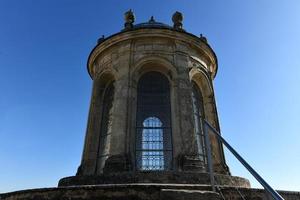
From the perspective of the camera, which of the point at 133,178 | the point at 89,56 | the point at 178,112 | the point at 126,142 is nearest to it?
the point at 133,178

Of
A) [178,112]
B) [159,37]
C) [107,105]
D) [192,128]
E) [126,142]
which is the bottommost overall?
[126,142]

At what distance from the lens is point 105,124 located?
9.64 meters

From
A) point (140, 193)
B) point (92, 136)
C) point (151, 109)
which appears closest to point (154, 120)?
point (151, 109)

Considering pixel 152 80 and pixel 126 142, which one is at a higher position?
pixel 152 80

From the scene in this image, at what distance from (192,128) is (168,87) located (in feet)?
7.49

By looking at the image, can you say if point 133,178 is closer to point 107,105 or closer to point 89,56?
point 107,105

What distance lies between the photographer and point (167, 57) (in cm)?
924

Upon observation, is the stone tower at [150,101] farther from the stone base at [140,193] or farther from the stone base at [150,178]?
the stone base at [140,193]

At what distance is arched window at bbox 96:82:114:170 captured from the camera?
8.91 meters

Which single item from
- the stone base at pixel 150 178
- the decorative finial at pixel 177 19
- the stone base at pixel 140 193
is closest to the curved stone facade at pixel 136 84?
the stone base at pixel 150 178

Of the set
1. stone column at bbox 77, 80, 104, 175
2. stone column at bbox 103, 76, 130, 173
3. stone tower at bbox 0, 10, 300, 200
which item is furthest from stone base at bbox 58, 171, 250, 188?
stone column at bbox 77, 80, 104, 175

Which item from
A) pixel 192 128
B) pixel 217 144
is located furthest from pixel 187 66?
pixel 217 144

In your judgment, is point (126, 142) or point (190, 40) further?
point (190, 40)

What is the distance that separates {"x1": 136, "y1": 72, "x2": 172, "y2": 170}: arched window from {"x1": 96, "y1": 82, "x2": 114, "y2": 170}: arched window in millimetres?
1123
